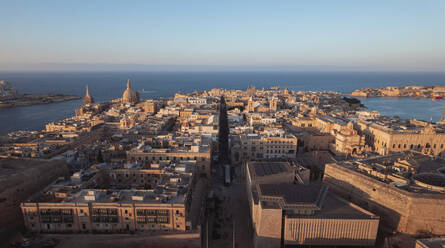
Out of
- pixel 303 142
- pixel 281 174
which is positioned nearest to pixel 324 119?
pixel 303 142

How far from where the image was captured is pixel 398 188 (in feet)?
124

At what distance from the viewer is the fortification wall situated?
116 feet

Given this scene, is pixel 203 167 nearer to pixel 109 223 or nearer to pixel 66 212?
pixel 109 223

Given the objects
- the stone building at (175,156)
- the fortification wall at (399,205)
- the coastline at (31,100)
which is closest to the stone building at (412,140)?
the fortification wall at (399,205)

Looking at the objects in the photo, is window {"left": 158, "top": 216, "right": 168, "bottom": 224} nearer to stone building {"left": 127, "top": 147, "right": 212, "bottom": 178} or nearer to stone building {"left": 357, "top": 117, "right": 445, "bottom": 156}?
stone building {"left": 127, "top": 147, "right": 212, "bottom": 178}

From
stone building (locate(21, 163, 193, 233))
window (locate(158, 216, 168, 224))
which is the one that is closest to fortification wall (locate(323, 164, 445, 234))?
stone building (locate(21, 163, 193, 233))

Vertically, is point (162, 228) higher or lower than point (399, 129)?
lower

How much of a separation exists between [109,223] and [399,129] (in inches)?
2738

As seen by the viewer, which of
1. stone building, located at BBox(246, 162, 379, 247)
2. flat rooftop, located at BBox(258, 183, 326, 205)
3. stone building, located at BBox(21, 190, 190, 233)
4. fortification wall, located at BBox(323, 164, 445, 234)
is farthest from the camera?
fortification wall, located at BBox(323, 164, 445, 234)

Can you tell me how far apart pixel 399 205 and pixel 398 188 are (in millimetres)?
2378

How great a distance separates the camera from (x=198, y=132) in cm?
7075

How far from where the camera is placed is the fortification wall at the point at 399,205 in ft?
116

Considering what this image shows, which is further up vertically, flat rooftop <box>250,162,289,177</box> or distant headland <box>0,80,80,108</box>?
flat rooftop <box>250,162,289,177</box>

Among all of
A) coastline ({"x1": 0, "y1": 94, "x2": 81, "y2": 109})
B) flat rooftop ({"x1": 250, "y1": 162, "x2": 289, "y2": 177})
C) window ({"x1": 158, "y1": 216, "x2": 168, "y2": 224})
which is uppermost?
flat rooftop ({"x1": 250, "y1": 162, "x2": 289, "y2": 177})
